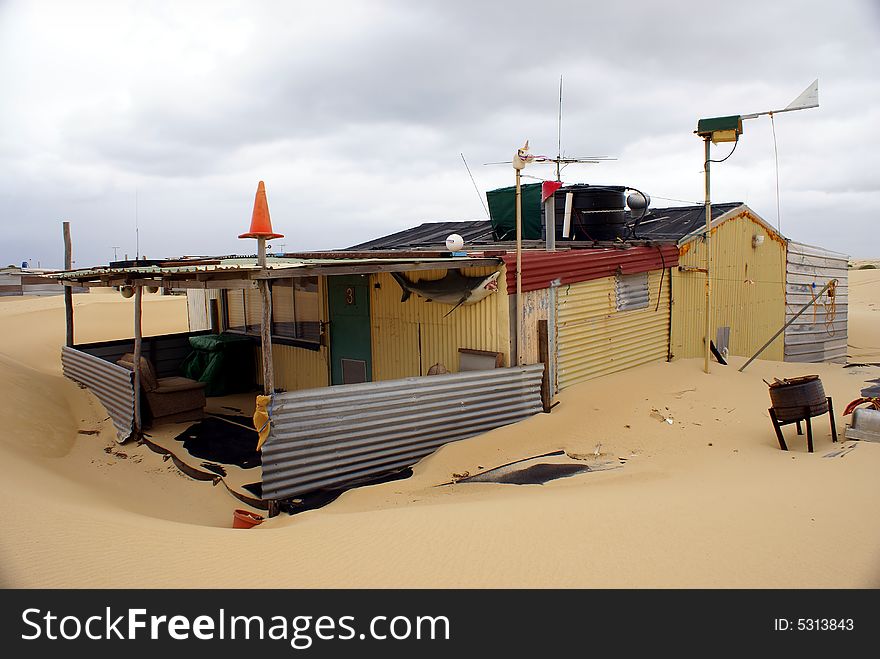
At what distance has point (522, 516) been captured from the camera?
16.4 ft

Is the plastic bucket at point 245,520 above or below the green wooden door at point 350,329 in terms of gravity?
below

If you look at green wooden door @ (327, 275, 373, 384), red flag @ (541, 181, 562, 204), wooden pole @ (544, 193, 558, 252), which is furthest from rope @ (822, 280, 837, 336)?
green wooden door @ (327, 275, 373, 384)

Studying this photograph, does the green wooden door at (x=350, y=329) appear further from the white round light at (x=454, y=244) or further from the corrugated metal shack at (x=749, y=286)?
the corrugated metal shack at (x=749, y=286)

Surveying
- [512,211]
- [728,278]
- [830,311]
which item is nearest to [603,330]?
[512,211]

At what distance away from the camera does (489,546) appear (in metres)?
4.30

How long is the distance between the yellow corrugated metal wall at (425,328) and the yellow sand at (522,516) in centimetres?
148

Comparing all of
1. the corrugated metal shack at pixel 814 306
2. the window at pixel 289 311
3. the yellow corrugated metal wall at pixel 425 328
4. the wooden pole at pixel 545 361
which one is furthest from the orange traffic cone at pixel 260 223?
the corrugated metal shack at pixel 814 306

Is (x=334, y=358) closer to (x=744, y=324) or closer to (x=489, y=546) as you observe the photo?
(x=489, y=546)

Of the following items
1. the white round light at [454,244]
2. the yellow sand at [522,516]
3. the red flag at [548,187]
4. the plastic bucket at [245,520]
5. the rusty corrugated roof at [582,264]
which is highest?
the red flag at [548,187]

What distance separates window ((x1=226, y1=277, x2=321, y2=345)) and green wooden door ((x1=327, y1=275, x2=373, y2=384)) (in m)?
0.54

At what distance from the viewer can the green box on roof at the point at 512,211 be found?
1382 centimetres

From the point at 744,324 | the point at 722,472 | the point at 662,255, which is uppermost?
the point at 662,255
